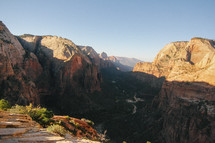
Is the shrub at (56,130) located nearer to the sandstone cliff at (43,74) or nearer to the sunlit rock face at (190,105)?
the sunlit rock face at (190,105)

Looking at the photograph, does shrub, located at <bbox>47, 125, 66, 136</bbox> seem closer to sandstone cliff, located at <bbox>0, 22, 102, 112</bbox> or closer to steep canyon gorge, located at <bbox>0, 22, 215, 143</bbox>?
steep canyon gorge, located at <bbox>0, 22, 215, 143</bbox>

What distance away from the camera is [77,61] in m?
80.2

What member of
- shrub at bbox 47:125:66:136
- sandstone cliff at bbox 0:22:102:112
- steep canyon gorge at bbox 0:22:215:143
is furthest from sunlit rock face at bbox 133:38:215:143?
sandstone cliff at bbox 0:22:102:112

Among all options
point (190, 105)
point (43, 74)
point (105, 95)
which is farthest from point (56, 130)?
point (105, 95)

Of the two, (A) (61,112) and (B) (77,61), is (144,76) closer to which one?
(B) (77,61)

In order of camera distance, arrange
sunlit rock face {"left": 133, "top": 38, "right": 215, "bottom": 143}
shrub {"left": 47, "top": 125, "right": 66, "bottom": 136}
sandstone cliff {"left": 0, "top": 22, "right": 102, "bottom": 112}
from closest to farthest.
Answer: shrub {"left": 47, "top": 125, "right": 66, "bottom": 136}
sunlit rock face {"left": 133, "top": 38, "right": 215, "bottom": 143}
sandstone cliff {"left": 0, "top": 22, "right": 102, "bottom": 112}

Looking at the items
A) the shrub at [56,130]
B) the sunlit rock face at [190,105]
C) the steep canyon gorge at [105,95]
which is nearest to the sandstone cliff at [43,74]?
the steep canyon gorge at [105,95]

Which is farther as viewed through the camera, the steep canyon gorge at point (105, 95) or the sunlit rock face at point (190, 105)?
the steep canyon gorge at point (105, 95)

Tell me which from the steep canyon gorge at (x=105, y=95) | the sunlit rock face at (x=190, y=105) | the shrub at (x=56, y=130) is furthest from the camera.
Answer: the steep canyon gorge at (x=105, y=95)

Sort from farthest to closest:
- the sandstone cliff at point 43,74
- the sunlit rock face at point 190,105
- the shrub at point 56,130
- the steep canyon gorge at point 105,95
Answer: the sandstone cliff at point 43,74
the steep canyon gorge at point 105,95
the sunlit rock face at point 190,105
the shrub at point 56,130

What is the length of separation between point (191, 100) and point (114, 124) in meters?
32.3

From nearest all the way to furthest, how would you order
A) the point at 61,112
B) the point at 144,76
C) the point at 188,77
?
the point at 188,77 < the point at 61,112 < the point at 144,76

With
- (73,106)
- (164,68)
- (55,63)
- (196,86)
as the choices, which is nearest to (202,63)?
(196,86)

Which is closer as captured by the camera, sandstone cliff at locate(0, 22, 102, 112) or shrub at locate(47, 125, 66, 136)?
shrub at locate(47, 125, 66, 136)
